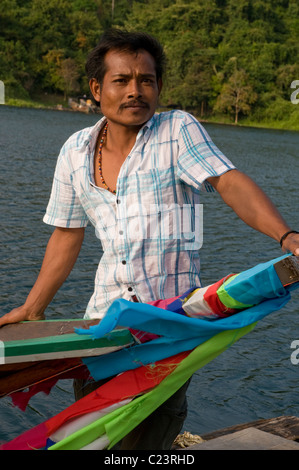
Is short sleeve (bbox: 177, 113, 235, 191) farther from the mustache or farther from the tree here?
the tree

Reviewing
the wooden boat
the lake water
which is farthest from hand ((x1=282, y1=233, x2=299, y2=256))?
the lake water

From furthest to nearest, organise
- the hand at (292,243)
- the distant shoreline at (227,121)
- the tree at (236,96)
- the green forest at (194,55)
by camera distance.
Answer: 1. the green forest at (194,55)
2. the tree at (236,96)
3. the distant shoreline at (227,121)
4. the hand at (292,243)

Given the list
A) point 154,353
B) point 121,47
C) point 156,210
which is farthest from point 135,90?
point 154,353

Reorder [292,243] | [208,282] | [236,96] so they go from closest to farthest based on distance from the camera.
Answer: [292,243] < [208,282] < [236,96]

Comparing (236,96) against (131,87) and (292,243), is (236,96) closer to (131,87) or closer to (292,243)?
(131,87)

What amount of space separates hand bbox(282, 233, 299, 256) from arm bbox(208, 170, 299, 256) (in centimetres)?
6

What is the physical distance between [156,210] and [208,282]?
7.52 metres

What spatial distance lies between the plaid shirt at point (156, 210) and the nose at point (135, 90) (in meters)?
0.12

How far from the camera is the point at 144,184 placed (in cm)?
255

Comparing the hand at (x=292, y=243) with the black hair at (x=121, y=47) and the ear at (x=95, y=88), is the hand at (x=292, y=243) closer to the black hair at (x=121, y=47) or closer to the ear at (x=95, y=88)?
the black hair at (x=121, y=47)

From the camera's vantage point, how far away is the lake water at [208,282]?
5938mm

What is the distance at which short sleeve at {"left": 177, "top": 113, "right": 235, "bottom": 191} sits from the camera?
2.47 metres

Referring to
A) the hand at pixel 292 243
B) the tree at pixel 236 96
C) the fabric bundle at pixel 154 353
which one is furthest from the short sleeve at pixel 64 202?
the tree at pixel 236 96

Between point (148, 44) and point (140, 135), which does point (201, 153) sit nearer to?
point (140, 135)
